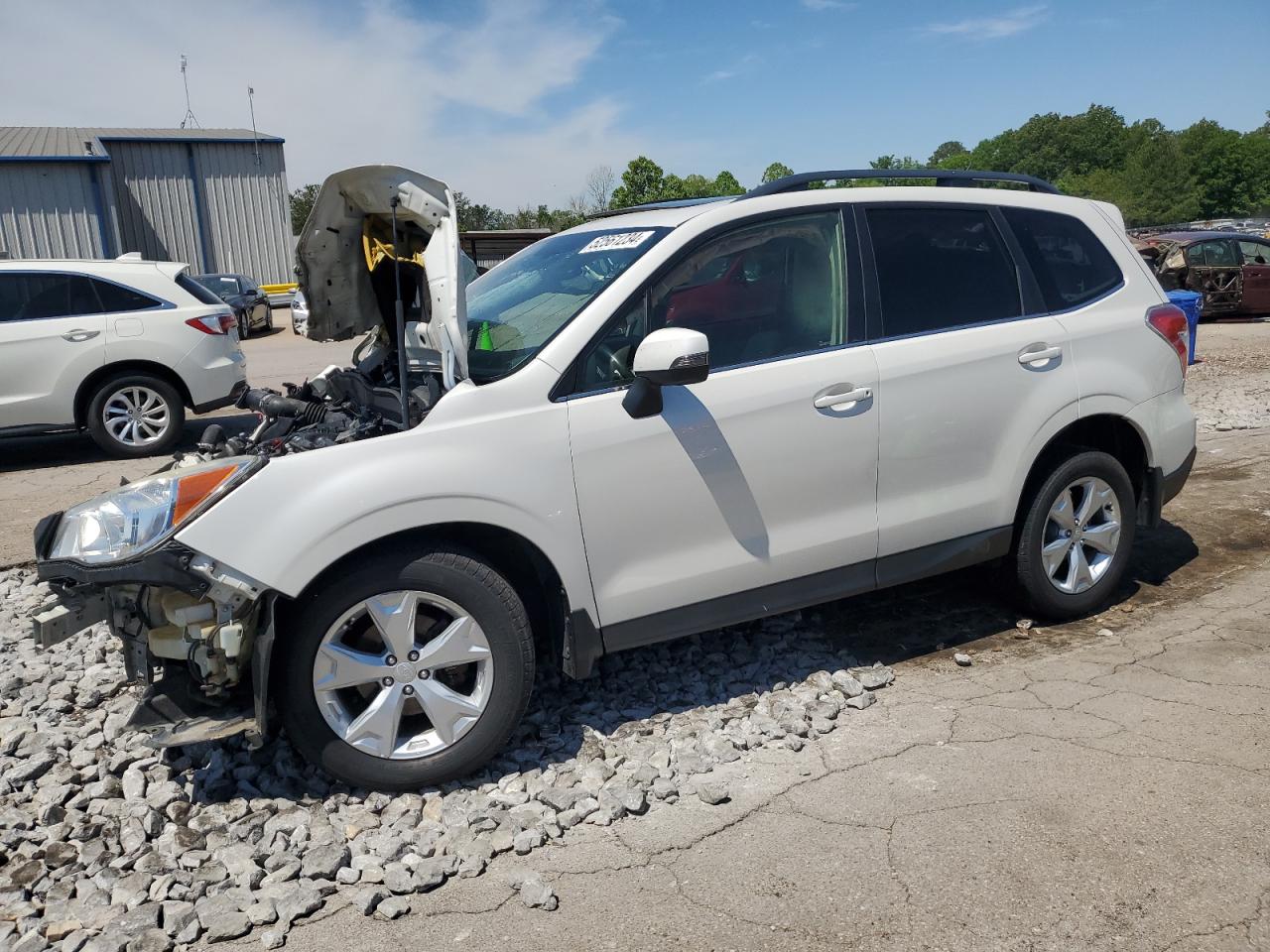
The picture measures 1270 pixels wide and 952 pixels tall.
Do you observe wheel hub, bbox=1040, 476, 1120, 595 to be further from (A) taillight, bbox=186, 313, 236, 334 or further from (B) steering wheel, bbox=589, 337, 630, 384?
(A) taillight, bbox=186, 313, 236, 334

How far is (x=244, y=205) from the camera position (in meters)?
29.7

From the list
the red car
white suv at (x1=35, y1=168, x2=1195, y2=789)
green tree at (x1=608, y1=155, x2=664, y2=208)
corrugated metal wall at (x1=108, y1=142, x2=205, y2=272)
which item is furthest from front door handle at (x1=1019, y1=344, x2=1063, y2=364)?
green tree at (x1=608, y1=155, x2=664, y2=208)

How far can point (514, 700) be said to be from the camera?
3.27 metres

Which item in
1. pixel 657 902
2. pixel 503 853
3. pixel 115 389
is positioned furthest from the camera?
pixel 115 389

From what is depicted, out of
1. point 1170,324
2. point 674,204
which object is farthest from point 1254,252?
point 674,204

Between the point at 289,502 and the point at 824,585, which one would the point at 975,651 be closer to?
the point at 824,585

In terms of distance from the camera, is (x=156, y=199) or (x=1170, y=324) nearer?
(x=1170, y=324)

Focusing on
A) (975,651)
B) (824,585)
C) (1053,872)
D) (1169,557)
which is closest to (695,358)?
(824,585)

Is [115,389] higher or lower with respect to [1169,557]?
higher

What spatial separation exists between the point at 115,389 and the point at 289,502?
6780 millimetres

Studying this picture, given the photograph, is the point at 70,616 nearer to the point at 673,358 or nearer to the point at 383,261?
the point at 383,261

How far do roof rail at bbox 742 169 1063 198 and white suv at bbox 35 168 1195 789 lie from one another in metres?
0.02

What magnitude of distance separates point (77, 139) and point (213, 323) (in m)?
24.5

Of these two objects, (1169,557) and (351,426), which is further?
(1169,557)
